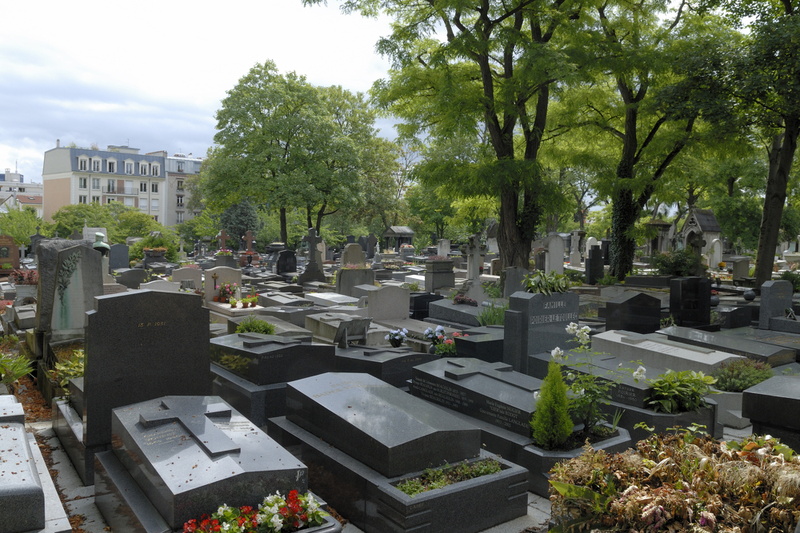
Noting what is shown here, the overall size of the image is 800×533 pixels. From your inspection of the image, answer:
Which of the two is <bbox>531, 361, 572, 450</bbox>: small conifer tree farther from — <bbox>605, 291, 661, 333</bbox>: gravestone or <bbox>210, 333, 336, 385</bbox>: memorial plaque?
<bbox>605, 291, 661, 333</bbox>: gravestone

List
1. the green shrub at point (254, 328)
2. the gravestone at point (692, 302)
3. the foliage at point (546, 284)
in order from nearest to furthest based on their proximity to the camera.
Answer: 1. the green shrub at point (254, 328)
2. the foliage at point (546, 284)
3. the gravestone at point (692, 302)

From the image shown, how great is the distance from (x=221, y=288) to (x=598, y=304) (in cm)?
1065

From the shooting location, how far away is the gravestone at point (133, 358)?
18.7 feet

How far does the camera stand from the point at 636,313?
38.4 feet

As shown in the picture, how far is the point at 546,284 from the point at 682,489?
19.3 ft

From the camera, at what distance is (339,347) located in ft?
29.5

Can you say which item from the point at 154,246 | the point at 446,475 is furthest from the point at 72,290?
the point at 154,246

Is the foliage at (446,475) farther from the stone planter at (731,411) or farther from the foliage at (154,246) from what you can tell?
the foliage at (154,246)

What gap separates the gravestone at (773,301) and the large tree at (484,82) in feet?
22.1

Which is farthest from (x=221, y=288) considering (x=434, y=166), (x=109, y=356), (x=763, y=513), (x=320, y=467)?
(x=763, y=513)

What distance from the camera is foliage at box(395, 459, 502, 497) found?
477 cm

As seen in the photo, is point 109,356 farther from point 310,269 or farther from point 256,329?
point 310,269

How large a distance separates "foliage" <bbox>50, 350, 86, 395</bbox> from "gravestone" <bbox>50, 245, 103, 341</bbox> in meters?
0.97

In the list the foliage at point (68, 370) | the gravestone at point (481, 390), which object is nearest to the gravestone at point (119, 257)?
the foliage at point (68, 370)
